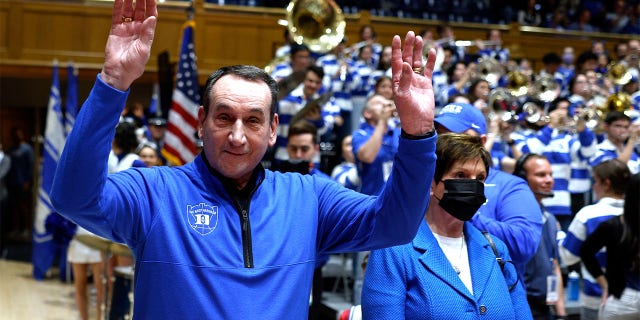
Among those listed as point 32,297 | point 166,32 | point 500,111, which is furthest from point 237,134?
point 166,32

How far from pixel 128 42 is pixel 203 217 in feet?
1.56

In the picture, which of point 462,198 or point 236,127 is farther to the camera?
point 462,198

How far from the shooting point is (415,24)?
15.2m

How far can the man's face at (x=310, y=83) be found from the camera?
844cm

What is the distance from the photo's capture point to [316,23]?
34.8 feet

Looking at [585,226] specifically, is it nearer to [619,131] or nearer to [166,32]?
[619,131]

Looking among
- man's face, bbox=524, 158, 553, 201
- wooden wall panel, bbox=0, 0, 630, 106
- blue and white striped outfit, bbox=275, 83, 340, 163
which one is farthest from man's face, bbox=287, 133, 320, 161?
wooden wall panel, bbox=0, 0, 630, 106

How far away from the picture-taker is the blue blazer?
9.23 ft

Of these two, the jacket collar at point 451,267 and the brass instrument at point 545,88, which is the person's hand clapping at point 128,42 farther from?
the brass instrument at point 545,88

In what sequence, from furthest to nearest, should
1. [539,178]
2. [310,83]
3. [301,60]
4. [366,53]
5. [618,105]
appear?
[366,53]
[618,105]
[301,60]
[310,83]
[539,178]

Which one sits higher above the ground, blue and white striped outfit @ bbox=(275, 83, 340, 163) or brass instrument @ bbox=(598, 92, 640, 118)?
brass instrument @ bbox=(598, 92, 640, 118)

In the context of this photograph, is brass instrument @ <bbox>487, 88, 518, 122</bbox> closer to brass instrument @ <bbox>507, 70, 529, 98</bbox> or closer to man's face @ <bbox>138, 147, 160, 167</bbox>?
brass instrument @ <bbox>507, 70, 529, 98</bbox>

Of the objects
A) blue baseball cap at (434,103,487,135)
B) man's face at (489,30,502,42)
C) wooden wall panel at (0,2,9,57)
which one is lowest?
blue baseball cap at (434,103,487,135)

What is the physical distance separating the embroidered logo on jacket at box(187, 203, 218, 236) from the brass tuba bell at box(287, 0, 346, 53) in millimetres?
8394
